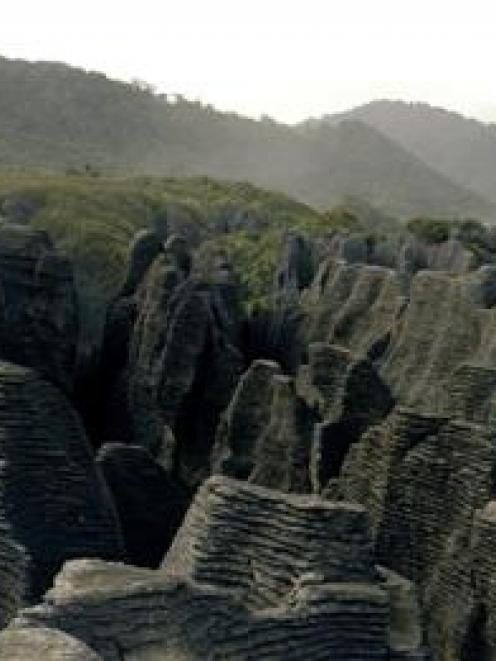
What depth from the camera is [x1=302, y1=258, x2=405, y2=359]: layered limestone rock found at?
15.3m

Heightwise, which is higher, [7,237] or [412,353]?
[7,237]

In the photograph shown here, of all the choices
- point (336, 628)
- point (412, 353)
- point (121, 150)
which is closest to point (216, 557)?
point (336, 628)

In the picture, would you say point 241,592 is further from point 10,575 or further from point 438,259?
point 438,259

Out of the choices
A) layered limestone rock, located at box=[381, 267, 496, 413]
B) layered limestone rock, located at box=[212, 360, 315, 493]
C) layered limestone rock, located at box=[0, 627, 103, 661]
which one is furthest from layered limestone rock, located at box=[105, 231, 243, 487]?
layered limestone rock, located at box=[0, 627, 103, 661]

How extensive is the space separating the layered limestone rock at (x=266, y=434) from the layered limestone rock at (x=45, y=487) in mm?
2396

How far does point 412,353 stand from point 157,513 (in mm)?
5740

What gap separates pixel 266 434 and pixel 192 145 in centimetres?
9945

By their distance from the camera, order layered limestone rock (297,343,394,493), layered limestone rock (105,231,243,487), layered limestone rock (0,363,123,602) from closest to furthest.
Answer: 1. layered limestone rock (0,363,123,602)
2. layered limestone rock (297,343,394,493)
3. layered limestone rock (105,231,243,487)

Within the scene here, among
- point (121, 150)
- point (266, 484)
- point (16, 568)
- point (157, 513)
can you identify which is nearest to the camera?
point (16, 568)

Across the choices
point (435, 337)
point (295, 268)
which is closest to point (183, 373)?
point (435, 337)

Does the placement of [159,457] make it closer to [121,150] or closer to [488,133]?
[121,150]

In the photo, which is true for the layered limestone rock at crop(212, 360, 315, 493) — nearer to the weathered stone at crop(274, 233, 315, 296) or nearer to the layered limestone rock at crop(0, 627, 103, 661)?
the layered limestone rock at crop(0, 627, 103, 661)

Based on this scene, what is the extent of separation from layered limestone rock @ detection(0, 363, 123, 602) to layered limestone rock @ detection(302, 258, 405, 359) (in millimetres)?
7853

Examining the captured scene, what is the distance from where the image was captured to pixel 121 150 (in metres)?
94.2
